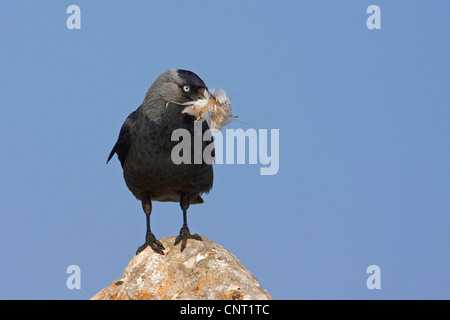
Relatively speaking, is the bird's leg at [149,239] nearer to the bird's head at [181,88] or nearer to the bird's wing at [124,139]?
the bird's wing at [124,139]

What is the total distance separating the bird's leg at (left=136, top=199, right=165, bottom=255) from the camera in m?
7.50

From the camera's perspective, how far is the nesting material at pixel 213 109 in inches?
281

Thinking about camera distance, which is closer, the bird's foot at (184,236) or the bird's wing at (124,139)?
the bird's foot at (184,236)

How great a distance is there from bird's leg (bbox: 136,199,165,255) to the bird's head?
4.96 ft

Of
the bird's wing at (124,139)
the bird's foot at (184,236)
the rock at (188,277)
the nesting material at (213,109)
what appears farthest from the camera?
the bird's wing at (124,139)

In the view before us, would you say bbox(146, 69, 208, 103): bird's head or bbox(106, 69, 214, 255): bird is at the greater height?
bbox(146, 69, 208, 103): bird's head

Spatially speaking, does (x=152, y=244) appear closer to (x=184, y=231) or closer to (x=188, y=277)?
(x=184, y=231)

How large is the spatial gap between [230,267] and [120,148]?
2375mm

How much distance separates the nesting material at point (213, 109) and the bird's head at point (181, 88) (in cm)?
10

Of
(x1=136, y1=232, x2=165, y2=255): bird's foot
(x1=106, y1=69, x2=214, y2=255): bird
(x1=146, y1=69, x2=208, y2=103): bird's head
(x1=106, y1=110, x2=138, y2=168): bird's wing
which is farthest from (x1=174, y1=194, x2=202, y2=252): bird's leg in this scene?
(x1=146, y1=69, x2=208, y2=103): bird's head

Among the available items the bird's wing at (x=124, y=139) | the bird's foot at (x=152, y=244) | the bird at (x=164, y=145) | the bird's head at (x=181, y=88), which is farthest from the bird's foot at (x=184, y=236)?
the bird's head at (x=181, y=88)

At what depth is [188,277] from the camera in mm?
6855

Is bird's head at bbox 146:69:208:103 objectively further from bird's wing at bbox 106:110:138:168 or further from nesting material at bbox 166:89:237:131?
bird's wing at bbox 106:110:138:168
